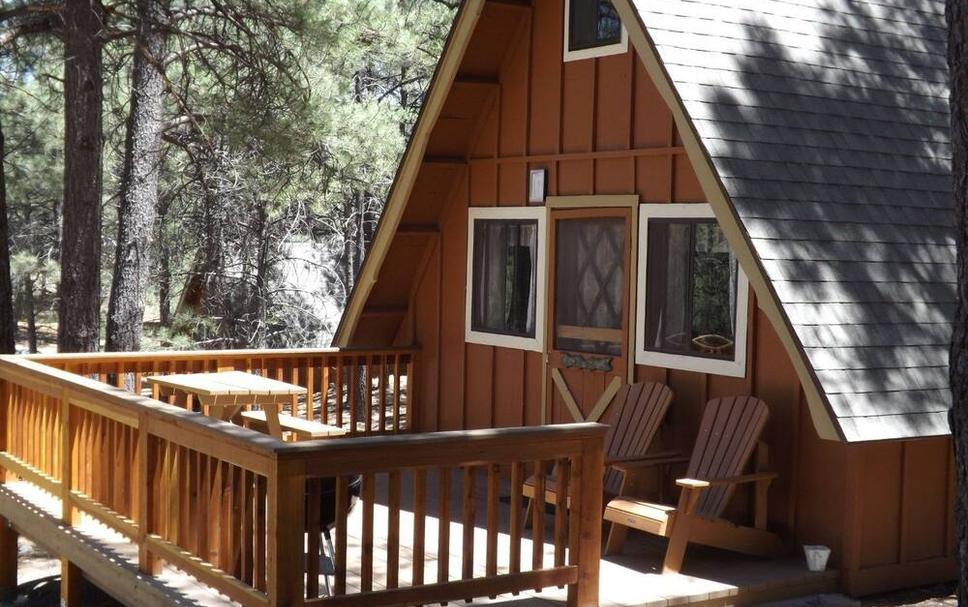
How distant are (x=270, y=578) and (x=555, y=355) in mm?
4152

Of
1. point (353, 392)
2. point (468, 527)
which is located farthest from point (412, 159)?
point (468, 527)

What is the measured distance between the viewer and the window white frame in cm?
809

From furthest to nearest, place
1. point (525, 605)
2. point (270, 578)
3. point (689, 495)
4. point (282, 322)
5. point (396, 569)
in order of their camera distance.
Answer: point (282, 322) → point (689, 495) → point (525, 605) → point (396, 569) → point (270, 578)

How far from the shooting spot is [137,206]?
46.8ft

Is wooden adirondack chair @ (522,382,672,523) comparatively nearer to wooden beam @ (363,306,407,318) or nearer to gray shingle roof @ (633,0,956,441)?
gray shingle roof @ (633,0,956,441)

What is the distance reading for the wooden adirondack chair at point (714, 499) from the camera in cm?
639

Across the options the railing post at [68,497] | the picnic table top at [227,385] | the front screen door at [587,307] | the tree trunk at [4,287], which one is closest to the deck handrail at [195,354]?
the picnic table top at [227,385]

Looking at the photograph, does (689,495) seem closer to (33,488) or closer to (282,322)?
(33,488)

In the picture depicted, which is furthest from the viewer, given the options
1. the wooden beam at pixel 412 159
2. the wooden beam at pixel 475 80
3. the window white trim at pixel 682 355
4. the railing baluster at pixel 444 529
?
the wooden beam at pixel 475 80

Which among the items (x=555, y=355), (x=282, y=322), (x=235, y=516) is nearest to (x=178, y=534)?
(x=235, y=516)

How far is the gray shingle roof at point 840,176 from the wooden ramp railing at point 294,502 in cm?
154

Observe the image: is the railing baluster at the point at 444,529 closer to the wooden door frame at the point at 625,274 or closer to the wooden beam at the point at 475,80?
the wooden door frame at the point at 625,274

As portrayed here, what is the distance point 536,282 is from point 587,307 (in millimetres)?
636

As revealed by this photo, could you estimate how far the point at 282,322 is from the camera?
1908 centimetres
